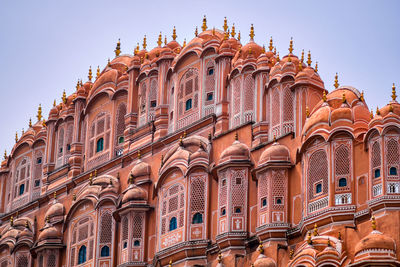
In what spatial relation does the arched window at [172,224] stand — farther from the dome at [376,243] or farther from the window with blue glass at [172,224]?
the dome at [376,243]

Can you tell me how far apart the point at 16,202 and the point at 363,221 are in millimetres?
21418

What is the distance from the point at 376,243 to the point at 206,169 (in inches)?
378

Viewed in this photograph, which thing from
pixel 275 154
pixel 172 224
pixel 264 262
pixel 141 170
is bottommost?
pixel 264 262

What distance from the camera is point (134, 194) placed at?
2016 inches

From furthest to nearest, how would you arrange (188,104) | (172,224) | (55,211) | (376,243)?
1. (55,211)
2. (188,104)
3. (172,224)
4. (376,243)

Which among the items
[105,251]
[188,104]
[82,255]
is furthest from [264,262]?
[82,255]

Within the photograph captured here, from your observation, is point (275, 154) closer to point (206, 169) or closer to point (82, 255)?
point (206, 169)

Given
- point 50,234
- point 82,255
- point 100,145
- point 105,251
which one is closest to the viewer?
point 105,251

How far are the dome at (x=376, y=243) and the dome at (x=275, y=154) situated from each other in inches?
239

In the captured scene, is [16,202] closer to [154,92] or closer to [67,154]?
[67,154]

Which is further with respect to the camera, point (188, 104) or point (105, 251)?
point (188, 104)

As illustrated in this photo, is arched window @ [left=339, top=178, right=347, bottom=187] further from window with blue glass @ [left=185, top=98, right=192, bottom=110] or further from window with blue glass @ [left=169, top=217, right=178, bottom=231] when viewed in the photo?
window with blue glass @ [left=185, top=98, right=192, bottom=110]

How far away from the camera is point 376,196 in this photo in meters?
43.0

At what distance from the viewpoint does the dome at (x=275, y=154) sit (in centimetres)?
4669
